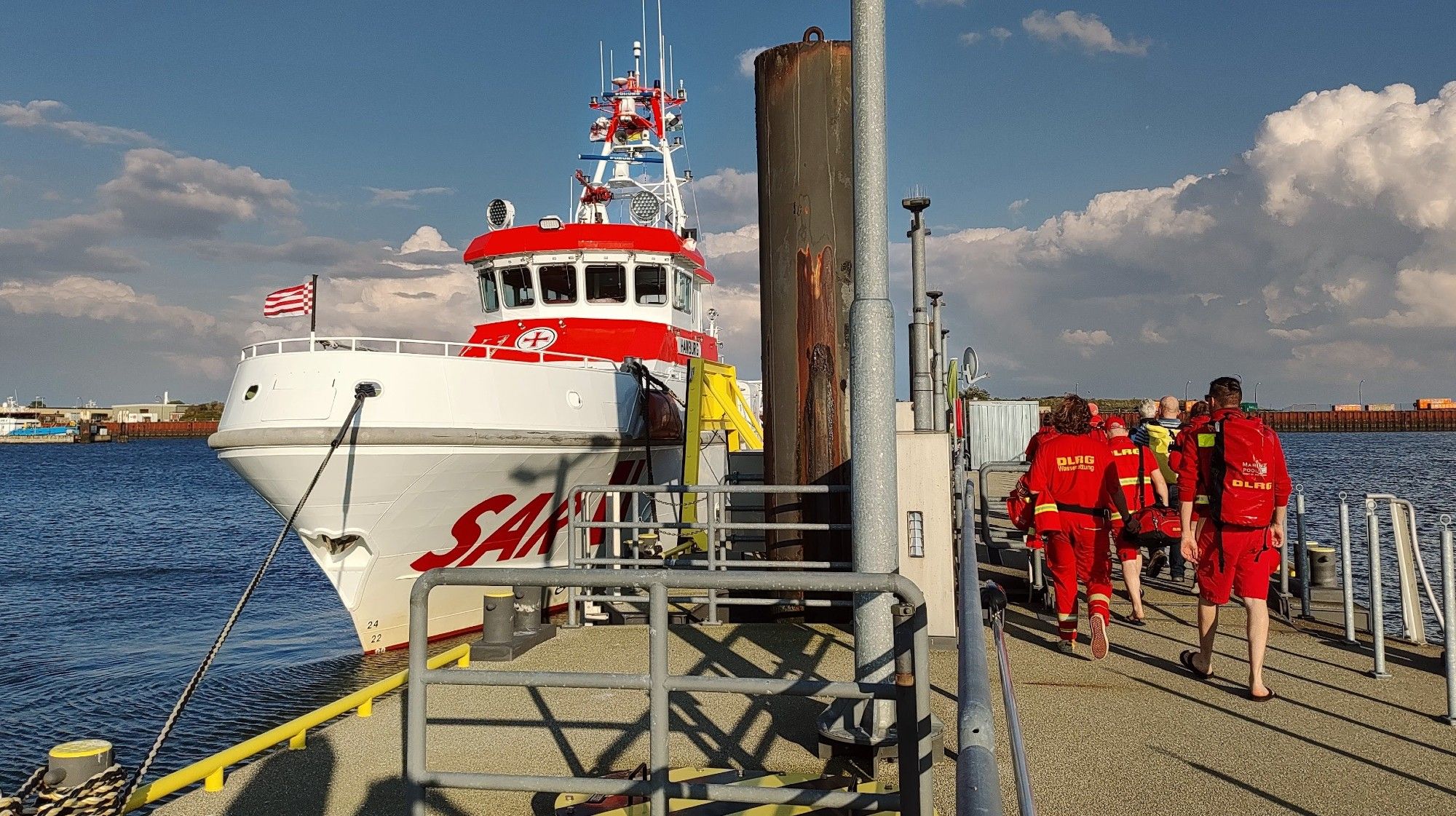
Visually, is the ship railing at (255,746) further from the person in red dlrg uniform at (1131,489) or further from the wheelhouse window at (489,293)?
the wheelhouse window at (489,293)

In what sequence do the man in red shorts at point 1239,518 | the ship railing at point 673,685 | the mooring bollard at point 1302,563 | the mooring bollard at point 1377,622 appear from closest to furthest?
the ship railing at point 673,685, the man in red shorts at point 1239,518, the mooring bollard at point 1377,622, the mooring bollard at point 1302,563

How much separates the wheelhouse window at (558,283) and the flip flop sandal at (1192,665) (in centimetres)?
1006

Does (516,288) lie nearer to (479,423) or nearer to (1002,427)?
(479,423)

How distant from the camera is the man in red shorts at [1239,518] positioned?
505cm

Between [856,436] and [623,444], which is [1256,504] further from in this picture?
[623,444]

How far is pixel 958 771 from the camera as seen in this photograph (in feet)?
4.77

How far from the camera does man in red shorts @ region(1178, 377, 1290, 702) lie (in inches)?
199

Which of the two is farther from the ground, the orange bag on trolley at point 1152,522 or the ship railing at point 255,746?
the orange bag on trolley at point 1152,522

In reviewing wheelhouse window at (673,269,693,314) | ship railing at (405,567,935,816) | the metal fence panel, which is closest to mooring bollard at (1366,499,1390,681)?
ship railing at (405,567,935,816)

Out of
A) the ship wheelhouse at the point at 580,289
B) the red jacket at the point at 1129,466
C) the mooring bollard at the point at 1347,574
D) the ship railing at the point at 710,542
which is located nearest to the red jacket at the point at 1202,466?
the red jacket at the point at 1129,466

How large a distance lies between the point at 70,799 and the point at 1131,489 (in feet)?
19.6

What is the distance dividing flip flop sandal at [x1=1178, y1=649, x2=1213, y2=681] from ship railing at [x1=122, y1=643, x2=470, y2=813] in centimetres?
382

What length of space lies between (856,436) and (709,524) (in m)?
2.92

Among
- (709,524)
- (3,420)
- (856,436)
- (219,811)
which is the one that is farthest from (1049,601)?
(3,420)
